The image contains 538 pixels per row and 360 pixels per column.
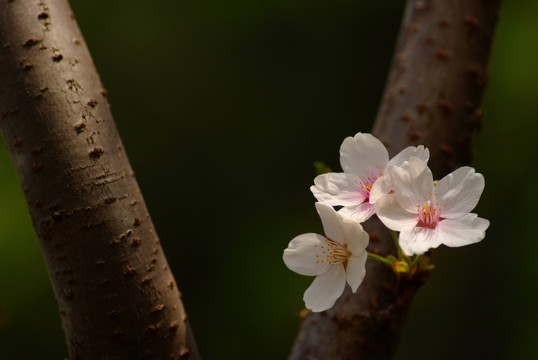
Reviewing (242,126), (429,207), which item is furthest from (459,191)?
(242,126)

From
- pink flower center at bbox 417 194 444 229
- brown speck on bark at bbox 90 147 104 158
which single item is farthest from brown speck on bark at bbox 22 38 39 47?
pink flower center at bbox 417 194 444 229

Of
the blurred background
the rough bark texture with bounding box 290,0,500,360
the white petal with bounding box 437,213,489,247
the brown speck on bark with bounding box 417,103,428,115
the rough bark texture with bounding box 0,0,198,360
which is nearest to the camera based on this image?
the white petal with bounding box 437,213,489,247

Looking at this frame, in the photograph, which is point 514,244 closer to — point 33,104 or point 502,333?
point 502,333

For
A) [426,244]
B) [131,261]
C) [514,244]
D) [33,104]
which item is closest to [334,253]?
[426,244]

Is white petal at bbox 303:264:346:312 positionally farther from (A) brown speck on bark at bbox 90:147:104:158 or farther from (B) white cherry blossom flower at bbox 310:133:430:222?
(A) brown speck on bark at bbox 90:147:104:158

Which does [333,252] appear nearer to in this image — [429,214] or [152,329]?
[429,214]

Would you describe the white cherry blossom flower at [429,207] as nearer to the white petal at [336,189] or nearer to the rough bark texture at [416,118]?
the white petal at [336,189]
